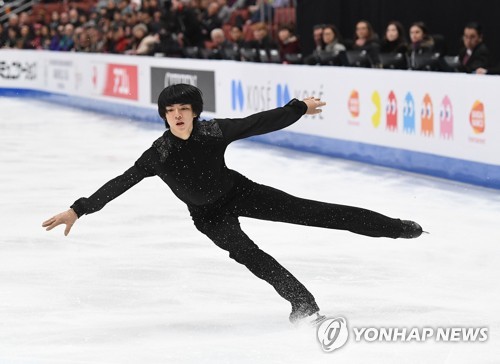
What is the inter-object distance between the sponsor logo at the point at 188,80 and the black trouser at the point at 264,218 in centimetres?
930

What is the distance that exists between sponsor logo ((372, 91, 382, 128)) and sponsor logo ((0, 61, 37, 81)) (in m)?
12.8

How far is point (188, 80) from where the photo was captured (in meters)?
14.7

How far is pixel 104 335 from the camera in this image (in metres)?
4.71

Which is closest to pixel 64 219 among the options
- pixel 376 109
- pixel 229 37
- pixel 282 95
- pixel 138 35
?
pixel 376 109

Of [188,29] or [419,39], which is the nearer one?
[419,39]

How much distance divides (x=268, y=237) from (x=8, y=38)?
64.7ft

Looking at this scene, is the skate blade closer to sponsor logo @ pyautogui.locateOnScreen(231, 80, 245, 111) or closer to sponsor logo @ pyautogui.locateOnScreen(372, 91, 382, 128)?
sponsor logo @ pyautogui.locateOnScreen(372, 91, 382, 128)

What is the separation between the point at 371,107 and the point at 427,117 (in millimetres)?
974

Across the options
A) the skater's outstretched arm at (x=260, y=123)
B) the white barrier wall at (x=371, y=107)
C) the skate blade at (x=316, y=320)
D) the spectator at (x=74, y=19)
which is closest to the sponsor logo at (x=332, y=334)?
the skate blade at (x=316, y=320)

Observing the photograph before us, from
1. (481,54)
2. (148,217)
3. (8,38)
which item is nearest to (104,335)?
(148,217)

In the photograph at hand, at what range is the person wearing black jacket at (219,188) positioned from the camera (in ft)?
14.9

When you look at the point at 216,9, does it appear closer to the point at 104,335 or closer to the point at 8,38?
the point at 8,38

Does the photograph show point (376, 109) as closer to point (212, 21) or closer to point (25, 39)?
point (212, 21)

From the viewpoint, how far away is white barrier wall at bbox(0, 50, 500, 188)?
916 cm
